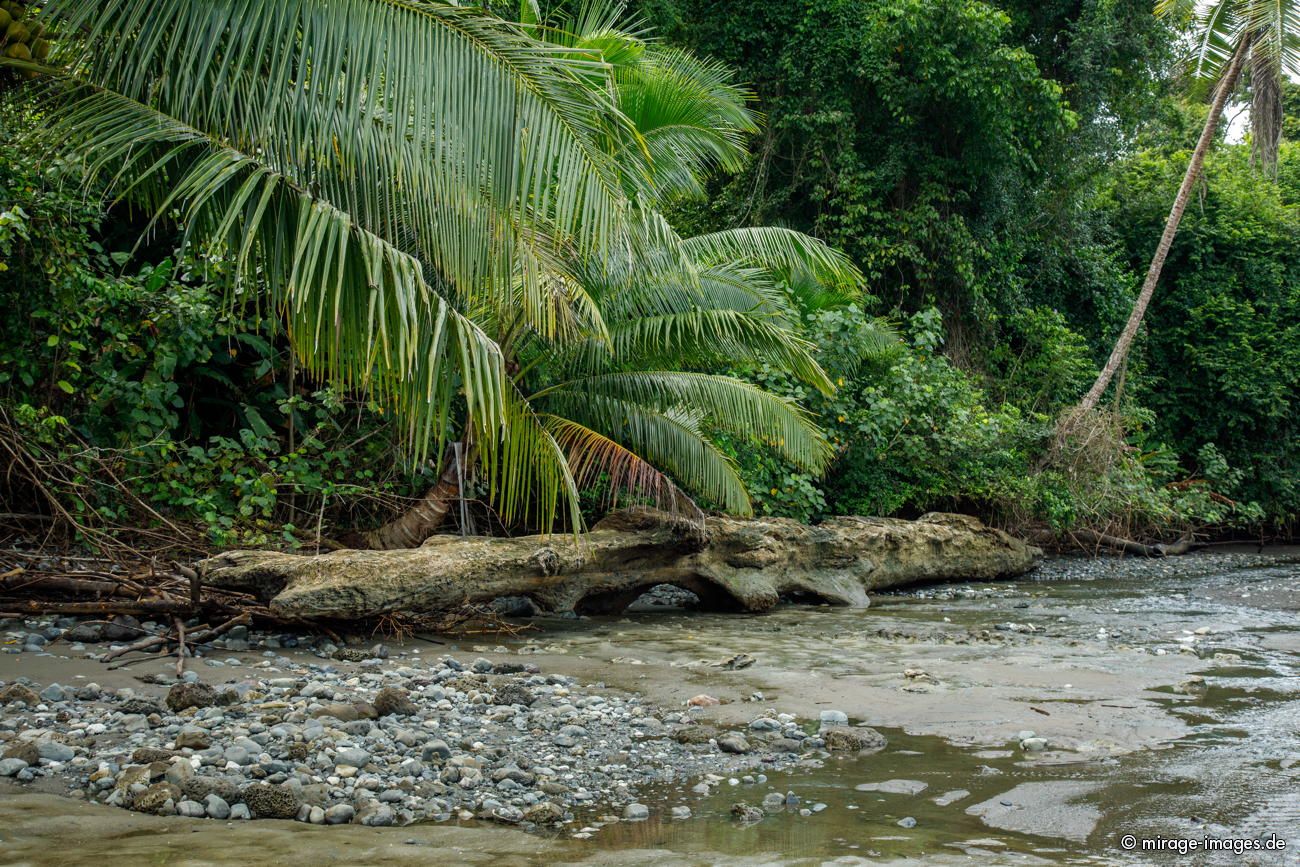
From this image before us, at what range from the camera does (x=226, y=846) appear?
3.38 meters

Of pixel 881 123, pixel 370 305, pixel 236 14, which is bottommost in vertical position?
pixel 370 305

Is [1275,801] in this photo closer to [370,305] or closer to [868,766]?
[868,766]

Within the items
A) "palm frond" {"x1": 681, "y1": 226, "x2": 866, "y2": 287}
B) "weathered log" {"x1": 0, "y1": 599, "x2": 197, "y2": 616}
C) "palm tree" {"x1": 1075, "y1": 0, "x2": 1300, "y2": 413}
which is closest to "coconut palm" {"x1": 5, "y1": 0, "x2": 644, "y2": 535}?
"weathered log" {"x1": 0, "y1": 599, "x2": 197, "y2": 616}

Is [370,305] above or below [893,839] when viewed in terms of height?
above

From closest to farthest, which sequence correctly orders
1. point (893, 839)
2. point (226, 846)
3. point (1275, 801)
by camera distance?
point (226, 846), point (893, 839), point (1275, 801)

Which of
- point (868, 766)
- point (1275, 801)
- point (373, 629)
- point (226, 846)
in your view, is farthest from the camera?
point (373, 629)

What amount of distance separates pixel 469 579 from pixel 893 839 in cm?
481

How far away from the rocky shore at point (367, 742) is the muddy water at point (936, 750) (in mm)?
162

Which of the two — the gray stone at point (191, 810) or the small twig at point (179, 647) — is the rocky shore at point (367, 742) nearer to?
the gray stone at point (191, 810)

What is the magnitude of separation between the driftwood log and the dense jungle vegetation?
1.88ft

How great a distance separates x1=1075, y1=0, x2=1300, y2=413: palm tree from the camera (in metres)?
15.5

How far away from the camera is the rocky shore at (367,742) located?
3.93 m

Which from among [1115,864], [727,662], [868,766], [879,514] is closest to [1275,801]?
[1115,864]

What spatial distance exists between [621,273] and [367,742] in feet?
18.2
